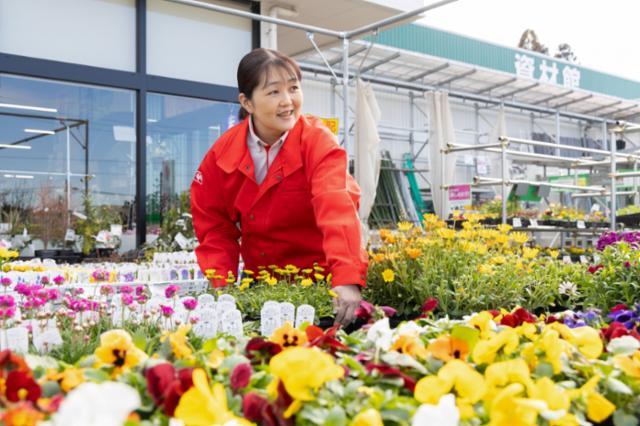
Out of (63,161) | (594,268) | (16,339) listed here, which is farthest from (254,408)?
(63,161)

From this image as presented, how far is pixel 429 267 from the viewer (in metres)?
2.29

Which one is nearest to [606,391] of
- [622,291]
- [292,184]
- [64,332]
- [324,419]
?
[324,419]

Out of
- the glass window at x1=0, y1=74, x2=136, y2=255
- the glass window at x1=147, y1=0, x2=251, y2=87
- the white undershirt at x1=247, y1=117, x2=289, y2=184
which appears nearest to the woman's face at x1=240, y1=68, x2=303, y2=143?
the white undershirt at x1=247, y1=117, x2=289, y2=184

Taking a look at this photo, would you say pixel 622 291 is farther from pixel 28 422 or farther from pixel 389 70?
pixel 389 70

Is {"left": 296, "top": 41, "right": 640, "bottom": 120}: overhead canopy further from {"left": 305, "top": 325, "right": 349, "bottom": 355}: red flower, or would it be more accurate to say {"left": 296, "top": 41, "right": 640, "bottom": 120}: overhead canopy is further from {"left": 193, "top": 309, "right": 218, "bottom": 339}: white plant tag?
{"left": 305, "top": 325, "right": 349, "bottom": 355}: red flower

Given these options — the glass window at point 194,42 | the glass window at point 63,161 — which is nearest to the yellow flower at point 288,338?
the glass window at point 63,161

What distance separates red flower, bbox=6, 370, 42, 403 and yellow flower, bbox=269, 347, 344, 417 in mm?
261

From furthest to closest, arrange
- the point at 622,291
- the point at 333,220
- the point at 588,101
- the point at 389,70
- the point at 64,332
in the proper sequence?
the point at 588,101, the point at 389,70, the point at 622,291, the point at 333,220, the point at 64,332

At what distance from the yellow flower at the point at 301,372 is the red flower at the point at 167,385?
101 millimetres

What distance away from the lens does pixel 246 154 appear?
2375 millimetres

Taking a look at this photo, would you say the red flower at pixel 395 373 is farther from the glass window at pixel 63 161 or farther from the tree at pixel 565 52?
the tree at pixel 565 52

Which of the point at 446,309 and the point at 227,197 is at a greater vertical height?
the point at 227,197

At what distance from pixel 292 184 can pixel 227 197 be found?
0.94 ft

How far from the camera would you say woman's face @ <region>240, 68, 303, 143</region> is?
7.36 feet
